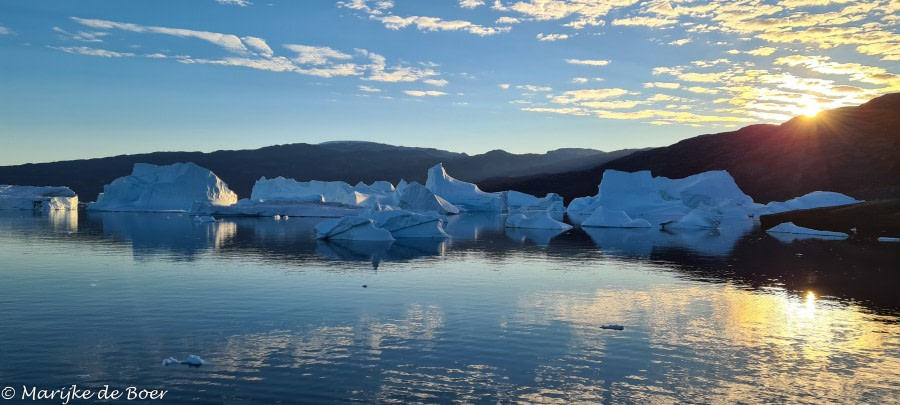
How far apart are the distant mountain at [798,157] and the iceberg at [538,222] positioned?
196 feet

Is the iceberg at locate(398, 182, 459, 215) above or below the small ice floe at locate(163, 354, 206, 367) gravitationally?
above

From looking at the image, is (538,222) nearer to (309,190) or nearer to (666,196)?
(666,196)

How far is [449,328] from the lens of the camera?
39.3 feet

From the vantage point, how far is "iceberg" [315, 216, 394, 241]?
101ft

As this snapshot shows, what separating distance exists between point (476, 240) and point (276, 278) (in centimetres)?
1685

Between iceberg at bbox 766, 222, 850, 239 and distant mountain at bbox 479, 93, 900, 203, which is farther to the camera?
distant mountain at bbox 479, 93, 900, 203

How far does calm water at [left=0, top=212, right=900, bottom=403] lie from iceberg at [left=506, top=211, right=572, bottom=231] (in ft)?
65.4

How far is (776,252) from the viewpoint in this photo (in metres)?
29.2

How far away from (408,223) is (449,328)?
21.4 metres

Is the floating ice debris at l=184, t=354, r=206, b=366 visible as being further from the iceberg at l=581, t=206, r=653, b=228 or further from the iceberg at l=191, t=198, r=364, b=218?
the iceberg at l=191, t=198, r=364, b=218

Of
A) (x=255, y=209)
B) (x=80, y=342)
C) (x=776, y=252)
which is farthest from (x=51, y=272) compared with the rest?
(x=255, y=209)

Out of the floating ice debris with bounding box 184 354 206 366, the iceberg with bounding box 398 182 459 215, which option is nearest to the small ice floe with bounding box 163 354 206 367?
the floating ice debris with bounding box 184 354 206 366

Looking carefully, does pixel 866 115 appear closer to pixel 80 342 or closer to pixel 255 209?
pixel 255 209

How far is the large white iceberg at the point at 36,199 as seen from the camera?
71.2m
